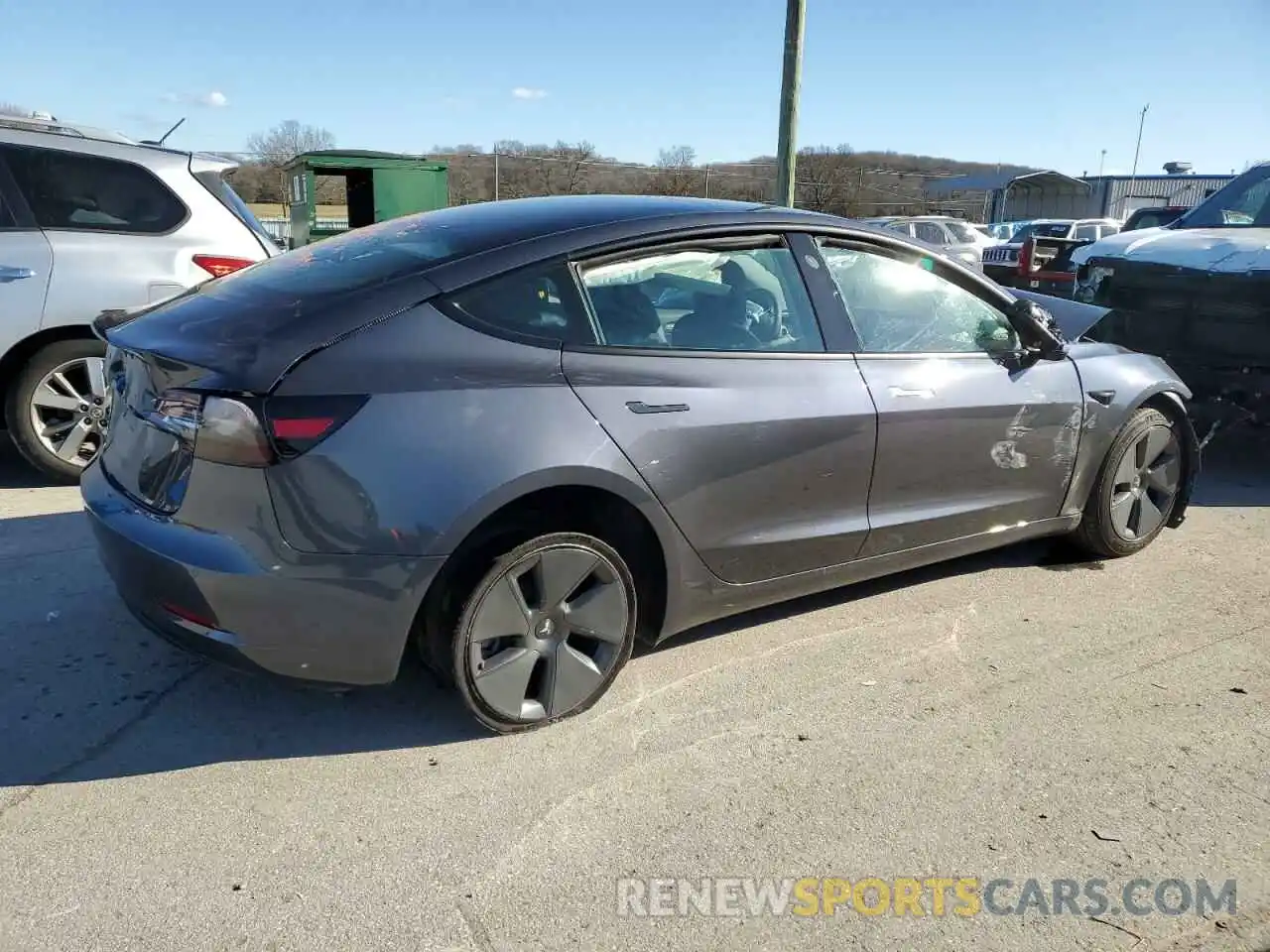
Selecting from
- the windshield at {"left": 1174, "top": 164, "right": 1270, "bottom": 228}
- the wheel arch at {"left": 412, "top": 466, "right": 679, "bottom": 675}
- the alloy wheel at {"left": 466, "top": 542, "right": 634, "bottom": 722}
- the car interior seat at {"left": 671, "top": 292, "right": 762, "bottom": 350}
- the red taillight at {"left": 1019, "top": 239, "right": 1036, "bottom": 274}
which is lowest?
the alloy wheel at {"left": 466, "top": 542, "right": 634, "bottom": 722}

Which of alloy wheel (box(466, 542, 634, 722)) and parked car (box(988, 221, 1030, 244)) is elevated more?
parked car (box(988, 221, 1030, 244))

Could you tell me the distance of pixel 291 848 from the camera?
2.47m

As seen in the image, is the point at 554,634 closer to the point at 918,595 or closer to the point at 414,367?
the point at 414,367

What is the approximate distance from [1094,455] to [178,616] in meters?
3.67

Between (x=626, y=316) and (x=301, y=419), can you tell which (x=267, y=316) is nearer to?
(x=301, y=419)

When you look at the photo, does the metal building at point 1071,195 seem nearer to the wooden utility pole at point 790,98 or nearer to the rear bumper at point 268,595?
the wooden utility pole at point 790,98

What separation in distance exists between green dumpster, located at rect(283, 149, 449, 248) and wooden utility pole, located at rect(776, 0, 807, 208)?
6300 mm

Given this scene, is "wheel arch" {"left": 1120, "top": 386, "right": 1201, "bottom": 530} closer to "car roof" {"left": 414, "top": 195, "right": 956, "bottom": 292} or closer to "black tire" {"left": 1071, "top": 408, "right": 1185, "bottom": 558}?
"black tire" {"left": 1071, "top": 408, "right": 1185, "bottom": 558}

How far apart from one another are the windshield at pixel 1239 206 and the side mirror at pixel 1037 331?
4.17 meters

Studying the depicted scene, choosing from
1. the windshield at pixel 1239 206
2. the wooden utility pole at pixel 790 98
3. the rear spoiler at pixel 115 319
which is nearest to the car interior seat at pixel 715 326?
the rear spoiler at pixel 115 319

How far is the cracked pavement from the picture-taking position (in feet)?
7.50

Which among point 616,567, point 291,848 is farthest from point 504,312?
point 291,848

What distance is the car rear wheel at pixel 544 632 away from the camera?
283cm

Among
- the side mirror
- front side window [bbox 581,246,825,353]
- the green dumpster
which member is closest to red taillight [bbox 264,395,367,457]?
front side window [bbox 581,246,825,353]
